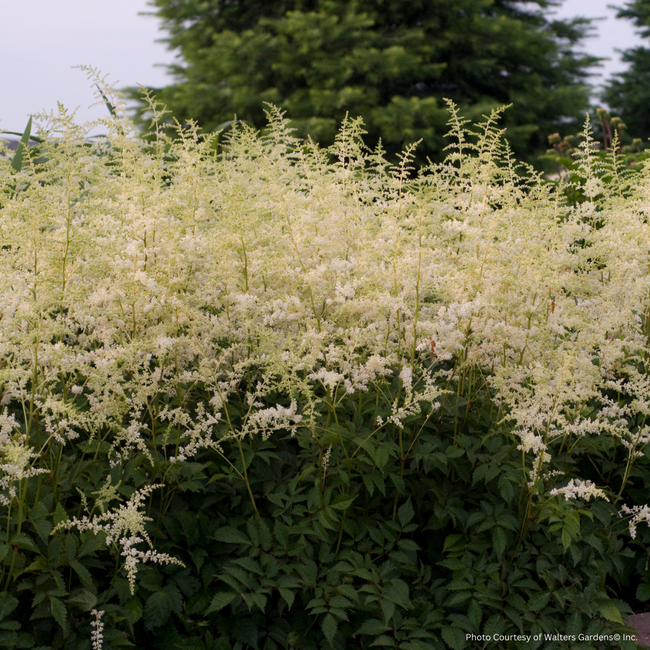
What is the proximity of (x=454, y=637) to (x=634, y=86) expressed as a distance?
2780 centimetres

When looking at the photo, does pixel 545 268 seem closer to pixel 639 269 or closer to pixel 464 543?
pixel 639 269

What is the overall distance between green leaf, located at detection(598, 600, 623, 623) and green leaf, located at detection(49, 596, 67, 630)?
2082mm

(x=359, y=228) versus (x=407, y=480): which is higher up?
(x=359, y=228)

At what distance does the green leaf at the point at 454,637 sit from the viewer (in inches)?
98.7

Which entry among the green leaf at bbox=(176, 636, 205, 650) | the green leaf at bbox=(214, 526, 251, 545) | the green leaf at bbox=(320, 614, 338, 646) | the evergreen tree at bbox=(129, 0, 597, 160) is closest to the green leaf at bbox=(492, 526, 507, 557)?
the green leaf at bbox=(320, 614, 338, 646)

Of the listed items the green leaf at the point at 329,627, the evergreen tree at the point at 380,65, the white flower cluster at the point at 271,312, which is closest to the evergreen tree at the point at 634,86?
the evergreen tree at the point at 380,65

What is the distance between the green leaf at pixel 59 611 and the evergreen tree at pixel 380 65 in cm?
1569

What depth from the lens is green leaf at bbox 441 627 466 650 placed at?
2.51 m

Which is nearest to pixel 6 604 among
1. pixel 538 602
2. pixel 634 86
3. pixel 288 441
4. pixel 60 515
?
pixel 60 515

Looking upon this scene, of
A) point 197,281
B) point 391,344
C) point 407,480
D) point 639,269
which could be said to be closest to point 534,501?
point 407,480

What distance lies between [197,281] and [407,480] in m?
1.40

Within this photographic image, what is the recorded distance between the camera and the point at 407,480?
123 inches

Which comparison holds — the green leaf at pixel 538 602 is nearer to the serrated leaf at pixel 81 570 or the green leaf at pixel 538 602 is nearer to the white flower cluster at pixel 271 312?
the white flower cluster at pixel 271 312

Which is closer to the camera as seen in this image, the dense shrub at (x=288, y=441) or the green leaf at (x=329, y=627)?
the green leaf at (x=329, y=627)
